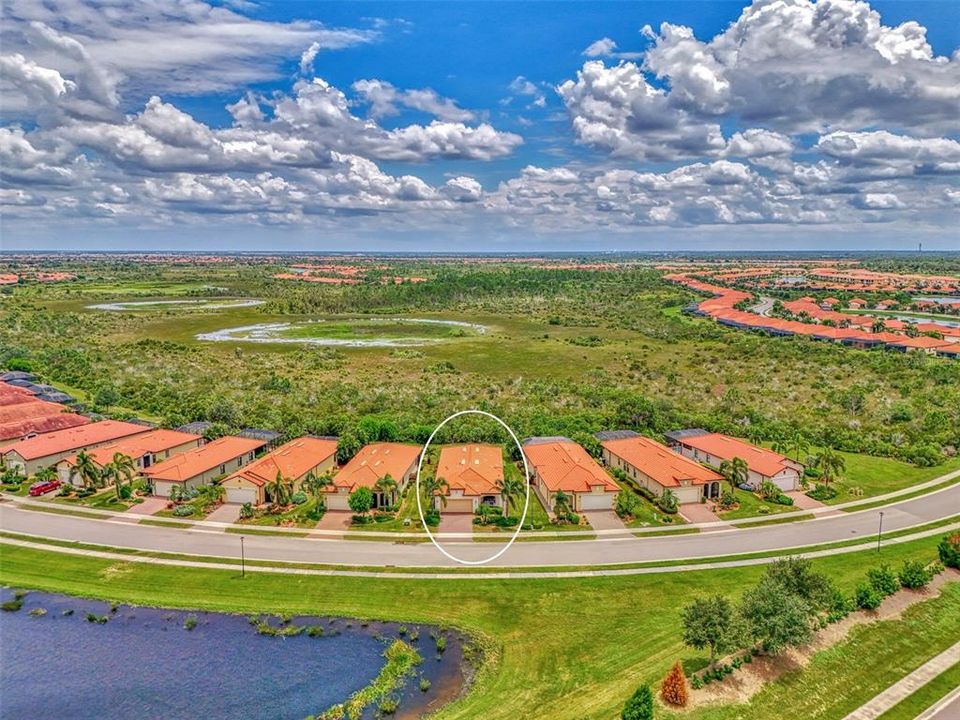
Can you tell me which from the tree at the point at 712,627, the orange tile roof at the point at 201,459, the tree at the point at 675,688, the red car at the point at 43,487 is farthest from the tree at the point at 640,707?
the red car at the point at 43,487

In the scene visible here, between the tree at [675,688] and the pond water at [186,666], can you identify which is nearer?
the tree at [675,688]

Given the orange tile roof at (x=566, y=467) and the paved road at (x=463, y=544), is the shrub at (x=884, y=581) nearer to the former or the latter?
the paved road at (x=463, y=544)

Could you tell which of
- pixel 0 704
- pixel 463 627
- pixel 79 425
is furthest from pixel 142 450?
pixel 463 627

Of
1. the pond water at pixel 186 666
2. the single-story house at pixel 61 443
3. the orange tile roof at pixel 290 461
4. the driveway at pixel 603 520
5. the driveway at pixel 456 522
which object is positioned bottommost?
the pond water at pixel 186 666

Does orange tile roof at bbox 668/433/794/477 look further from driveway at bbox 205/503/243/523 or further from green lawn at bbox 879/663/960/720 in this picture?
driveway at bbox 205/503/243/523

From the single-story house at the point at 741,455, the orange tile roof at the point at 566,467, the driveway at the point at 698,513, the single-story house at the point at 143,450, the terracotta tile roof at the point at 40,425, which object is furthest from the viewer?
the terracotta tile roof at the point at 40,425

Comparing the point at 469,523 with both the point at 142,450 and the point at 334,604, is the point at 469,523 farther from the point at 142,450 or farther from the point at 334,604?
the point at 142,450

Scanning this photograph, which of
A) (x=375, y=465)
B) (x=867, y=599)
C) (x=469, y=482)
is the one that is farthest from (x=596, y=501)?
(x=867, y=599)
